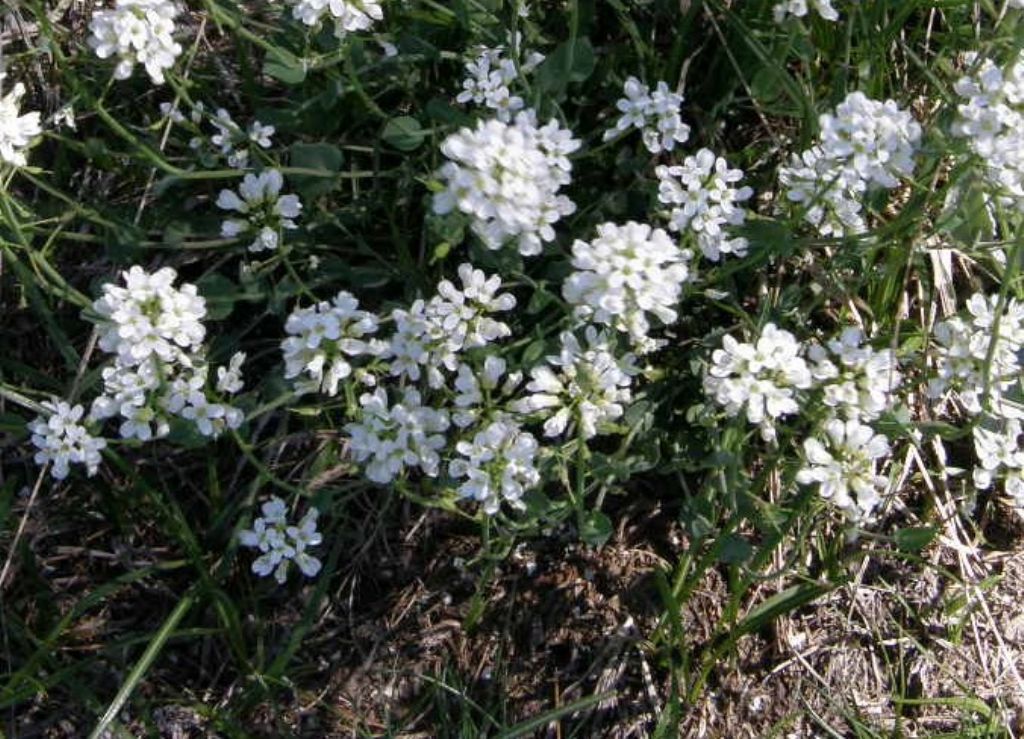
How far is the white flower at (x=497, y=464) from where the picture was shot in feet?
6.61

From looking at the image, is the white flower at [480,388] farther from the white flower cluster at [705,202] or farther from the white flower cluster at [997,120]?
the white flower cluster at [997,120]

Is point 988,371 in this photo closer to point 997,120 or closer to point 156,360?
point 997,120

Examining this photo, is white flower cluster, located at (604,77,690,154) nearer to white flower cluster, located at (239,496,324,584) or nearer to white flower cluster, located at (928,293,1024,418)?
white flower cluster, located at (928,293,1024,418)

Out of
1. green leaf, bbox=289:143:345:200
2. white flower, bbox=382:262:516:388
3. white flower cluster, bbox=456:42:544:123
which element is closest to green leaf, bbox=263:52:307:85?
green leaf, bbox=289:143:345:200

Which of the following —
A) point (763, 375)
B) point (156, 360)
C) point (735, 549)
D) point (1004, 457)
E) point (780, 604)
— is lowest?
point (780, 604)

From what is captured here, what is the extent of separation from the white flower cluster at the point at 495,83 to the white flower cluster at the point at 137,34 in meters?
0.54

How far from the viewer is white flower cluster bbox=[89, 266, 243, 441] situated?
6.57 ft

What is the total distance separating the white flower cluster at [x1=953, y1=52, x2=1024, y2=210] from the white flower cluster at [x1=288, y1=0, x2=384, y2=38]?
101 cm

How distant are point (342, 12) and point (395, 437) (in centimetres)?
74

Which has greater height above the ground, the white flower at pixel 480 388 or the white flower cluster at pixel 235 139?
the white flower cluster at pixel 235 139

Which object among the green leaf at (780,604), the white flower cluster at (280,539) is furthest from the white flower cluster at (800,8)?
the white flower cluster at (280,539)

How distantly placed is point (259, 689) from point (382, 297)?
2.79ft

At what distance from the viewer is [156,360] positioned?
6.79ft

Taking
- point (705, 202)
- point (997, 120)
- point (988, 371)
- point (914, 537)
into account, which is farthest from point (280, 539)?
point (997, 120)
